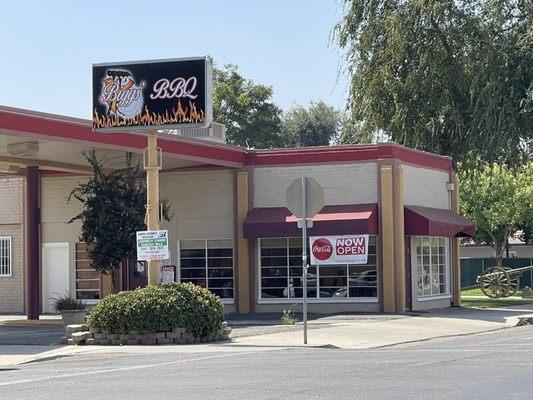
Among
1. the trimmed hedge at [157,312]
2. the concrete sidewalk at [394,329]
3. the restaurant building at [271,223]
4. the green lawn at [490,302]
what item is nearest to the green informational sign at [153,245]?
the trimmed hedge at [157,312]

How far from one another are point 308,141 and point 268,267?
50.8 meters

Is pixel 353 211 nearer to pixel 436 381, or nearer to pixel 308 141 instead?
pixel 436 381

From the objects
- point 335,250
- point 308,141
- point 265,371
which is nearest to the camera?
point 265,371

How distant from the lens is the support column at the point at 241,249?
30672 millimetres

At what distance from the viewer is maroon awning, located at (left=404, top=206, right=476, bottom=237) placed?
97.0 ft

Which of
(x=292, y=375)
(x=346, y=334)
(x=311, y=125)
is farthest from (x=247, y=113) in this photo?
(x=292, y=375)

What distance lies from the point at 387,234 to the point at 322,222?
1906 millimetres

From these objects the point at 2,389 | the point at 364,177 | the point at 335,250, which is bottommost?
the point at 2,389

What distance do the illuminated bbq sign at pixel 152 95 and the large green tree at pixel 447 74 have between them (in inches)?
663

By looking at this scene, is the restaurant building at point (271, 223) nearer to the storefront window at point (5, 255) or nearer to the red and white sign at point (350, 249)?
the red and white sign at point (350, 249)

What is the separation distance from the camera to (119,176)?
28.6 m

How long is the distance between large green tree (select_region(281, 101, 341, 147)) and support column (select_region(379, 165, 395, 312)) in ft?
169

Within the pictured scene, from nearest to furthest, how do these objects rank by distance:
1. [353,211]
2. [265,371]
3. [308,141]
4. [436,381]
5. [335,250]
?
[436,381] → [265,371] → [335,250] → [353,211] → [308,141]

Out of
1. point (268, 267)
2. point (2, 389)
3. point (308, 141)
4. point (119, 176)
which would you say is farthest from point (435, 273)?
point (308, 141)
